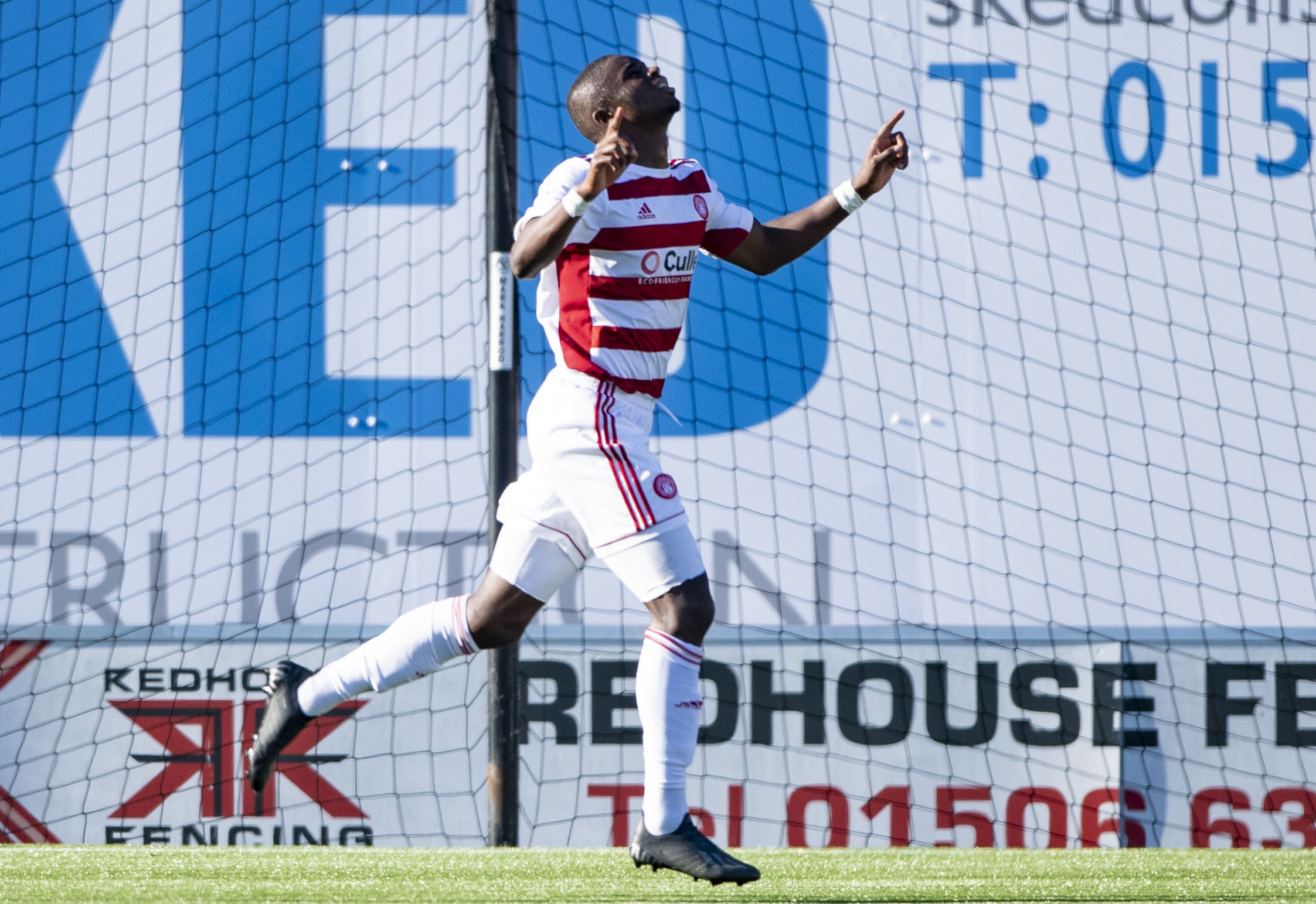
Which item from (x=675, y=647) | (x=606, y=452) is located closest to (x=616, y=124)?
(x=606, y=452)

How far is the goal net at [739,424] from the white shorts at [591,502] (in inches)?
55.4

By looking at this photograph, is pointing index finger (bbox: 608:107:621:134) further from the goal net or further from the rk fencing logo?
the rk fencing logo

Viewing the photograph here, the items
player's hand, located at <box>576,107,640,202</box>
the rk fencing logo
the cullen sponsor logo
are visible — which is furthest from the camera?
the rk fencing logo

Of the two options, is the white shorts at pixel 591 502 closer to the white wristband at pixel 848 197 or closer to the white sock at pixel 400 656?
the white sock at pixel 400 656

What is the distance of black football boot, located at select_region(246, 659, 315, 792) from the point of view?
247 centimetres

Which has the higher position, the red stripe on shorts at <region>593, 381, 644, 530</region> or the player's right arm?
the player's right arm

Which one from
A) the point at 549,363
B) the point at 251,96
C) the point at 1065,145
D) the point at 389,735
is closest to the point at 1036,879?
the point at 389,735

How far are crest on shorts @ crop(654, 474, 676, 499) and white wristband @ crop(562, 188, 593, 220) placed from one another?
427 mm

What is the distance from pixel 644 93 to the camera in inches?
89.4

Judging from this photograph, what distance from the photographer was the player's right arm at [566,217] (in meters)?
2.04

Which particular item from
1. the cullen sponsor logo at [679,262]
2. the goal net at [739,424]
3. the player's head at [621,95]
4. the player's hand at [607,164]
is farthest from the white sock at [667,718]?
the goal net at [739,424]

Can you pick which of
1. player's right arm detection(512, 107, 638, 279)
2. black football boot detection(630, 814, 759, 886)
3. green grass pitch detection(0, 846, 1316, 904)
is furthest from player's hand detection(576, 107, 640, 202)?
green grass pitch detection(0, 846, 1316, 904)

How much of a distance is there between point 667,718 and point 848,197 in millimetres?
991

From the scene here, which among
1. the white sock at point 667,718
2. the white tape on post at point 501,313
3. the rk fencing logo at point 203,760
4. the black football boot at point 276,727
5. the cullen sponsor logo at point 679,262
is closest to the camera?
the white sock at point 667,718
